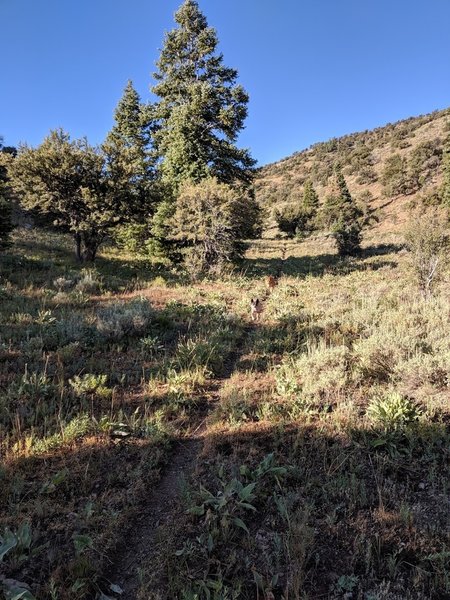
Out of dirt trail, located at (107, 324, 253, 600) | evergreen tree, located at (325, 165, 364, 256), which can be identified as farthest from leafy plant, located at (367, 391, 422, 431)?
evergreen tree, located at (325, 165, 364, 256)

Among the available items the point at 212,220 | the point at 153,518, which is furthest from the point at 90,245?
the point at 153,518

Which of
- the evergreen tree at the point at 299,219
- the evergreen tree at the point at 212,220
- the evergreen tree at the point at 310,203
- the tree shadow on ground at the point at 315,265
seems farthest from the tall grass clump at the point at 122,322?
the evergreen tree at the point at 310,203

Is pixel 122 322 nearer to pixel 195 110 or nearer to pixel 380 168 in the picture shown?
pixel 195 110

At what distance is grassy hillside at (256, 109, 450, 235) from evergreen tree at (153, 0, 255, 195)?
196 inches

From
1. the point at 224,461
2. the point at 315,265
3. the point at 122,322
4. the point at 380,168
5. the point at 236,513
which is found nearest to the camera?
the point at 236,513

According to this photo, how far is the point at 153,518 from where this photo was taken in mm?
3496

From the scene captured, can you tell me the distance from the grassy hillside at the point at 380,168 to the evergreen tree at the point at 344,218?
3.90 m

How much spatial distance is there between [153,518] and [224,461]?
0.97m

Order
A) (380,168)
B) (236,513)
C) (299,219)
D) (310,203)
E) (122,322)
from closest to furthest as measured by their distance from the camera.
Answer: (236,513) → (122,322) → (299,219) → (310,203) → (380,168)

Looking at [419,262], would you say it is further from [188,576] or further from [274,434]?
[188,576]

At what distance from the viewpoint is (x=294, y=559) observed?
2.94m

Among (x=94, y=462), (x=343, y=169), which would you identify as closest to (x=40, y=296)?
(x=94, y=462)

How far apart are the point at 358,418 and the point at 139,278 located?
1229 centimetres

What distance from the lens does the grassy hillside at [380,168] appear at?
50.9 meters
